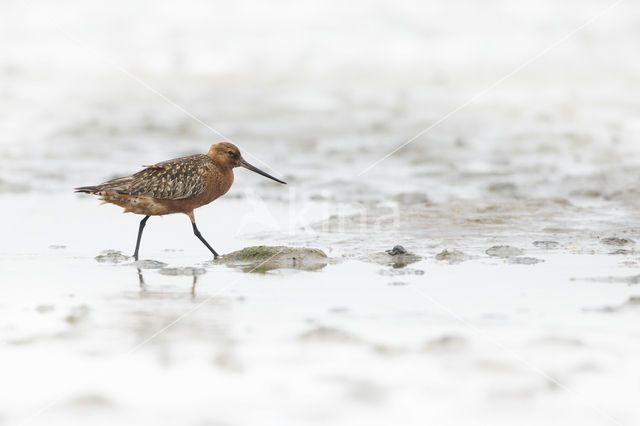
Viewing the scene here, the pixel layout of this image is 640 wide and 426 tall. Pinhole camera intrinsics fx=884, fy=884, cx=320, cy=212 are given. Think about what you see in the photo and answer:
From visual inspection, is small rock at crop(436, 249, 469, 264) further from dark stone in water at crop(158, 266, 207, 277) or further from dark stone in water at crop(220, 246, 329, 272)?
dark stone in water at crop(158, 266, 207, 277)

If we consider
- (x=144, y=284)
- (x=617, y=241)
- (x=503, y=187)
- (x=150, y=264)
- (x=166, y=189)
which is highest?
(x=503, y=187)

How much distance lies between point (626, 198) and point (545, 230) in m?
2.51

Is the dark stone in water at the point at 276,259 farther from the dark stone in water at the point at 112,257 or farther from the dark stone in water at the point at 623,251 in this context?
the dark stone in water at the point at 623,251

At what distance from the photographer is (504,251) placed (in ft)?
24.7

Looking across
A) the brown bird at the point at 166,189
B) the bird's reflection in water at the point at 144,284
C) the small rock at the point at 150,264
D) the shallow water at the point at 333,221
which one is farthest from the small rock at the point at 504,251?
the small rock at the point at 150,264

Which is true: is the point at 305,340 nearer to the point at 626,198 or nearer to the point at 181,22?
the point at 626,198

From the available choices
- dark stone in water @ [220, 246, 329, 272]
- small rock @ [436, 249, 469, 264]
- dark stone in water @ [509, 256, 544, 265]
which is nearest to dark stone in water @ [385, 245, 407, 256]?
small rock @ [436, 249, 469, 264]

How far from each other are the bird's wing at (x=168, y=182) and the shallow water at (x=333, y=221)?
1.80 feet

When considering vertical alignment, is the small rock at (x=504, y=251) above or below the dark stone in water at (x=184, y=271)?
above

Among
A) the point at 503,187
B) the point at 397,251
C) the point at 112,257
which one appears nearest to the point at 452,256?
the point at 397,251

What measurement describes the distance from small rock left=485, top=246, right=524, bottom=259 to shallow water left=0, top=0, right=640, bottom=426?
31mm

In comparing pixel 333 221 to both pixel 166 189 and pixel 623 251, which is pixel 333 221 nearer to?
pixel 166 189

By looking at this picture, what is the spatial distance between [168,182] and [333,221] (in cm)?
243

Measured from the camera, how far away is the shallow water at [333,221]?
4.09m
